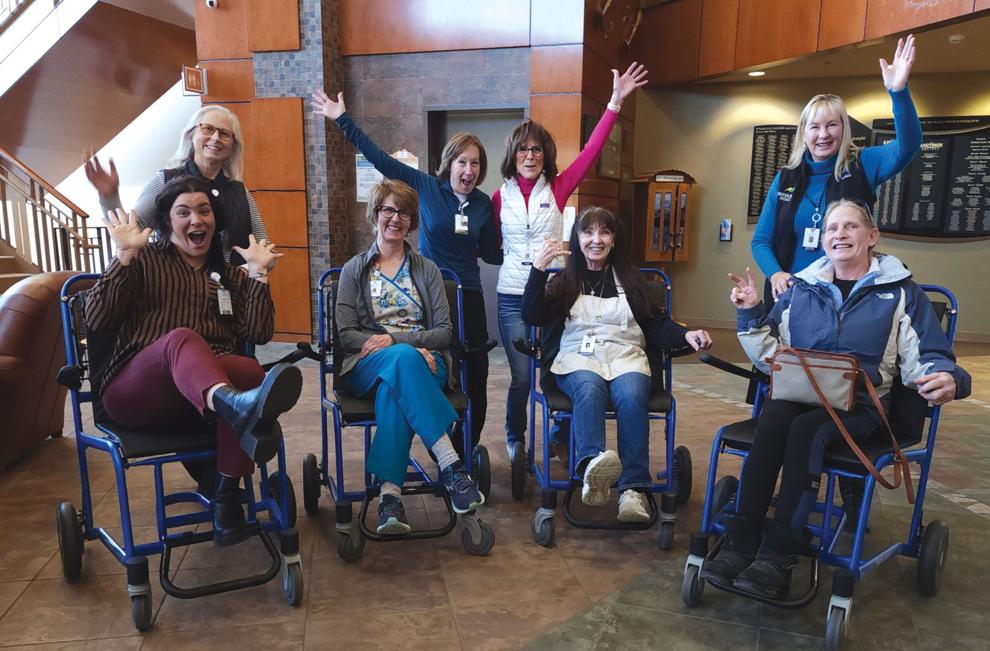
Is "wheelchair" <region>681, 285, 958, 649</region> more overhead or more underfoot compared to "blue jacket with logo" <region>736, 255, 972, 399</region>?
more underfoot

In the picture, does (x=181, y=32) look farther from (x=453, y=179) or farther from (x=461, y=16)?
(x=453, y=179)

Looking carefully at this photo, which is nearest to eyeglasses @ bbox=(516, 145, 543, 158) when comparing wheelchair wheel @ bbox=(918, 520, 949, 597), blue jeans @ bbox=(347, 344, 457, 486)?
blue jeans @ bbox=(347, 344, 457, 486)

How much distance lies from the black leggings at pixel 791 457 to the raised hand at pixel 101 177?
2446mm

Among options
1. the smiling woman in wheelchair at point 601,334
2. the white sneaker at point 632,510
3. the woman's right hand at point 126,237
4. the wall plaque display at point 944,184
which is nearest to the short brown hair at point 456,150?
the smiling woman in wheelchair at point 601,334

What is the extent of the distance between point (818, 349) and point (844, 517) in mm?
674

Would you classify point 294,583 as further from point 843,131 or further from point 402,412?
point 843,131

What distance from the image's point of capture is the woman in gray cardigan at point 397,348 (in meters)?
2.32

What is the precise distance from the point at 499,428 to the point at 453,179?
5.15 feet

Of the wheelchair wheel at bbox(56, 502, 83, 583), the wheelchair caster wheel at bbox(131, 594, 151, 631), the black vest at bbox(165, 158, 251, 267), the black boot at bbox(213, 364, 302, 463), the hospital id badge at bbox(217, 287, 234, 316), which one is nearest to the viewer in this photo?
the black boot at bbox(213, 364, 302, 463)

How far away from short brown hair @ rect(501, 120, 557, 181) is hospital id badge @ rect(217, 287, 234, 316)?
1.29 meters

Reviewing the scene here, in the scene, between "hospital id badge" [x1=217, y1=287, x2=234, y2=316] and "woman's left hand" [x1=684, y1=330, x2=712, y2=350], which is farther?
"woman's left hand" [x1=684, y1=330, x2=712, y2=350]

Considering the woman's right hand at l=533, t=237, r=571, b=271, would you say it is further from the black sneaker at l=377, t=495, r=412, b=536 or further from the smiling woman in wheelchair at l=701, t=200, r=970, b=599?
the black sneaker at l=377, t=495, r=412, b=536

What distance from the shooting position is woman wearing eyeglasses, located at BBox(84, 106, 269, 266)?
8.54ft

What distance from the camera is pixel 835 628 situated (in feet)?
6.03
